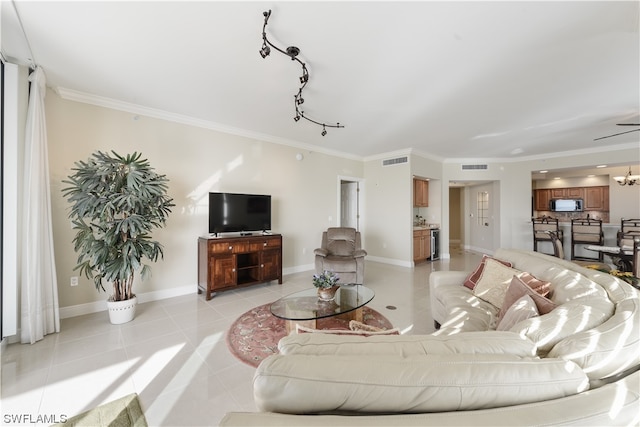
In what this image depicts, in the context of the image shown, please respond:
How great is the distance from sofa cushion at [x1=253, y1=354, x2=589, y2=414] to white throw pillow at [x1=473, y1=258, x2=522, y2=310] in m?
1.74

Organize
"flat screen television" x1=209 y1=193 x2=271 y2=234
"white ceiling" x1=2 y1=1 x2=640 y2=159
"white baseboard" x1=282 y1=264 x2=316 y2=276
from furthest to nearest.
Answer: "white baseboard" x1=282 y1=264 x2=316 y2=276
"flat screen television" x1=209 y1=193 x2=271 y2=234
"white ceiling" x1=2 y1=1 x2=640 y2=159

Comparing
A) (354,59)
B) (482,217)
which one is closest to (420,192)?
(482,217)

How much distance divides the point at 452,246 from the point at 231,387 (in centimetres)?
883

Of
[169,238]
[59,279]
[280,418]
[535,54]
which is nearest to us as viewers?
[280,418]

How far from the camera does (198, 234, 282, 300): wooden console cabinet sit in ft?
12.0

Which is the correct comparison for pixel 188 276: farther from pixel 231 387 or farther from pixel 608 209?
pixel 608 209

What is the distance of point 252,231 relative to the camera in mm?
4344

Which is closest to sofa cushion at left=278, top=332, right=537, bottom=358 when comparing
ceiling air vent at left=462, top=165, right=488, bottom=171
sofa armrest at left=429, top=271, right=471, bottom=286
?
sofa armrest at left=429, top=271, right=471, bottom=286

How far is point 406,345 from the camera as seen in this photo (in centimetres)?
90

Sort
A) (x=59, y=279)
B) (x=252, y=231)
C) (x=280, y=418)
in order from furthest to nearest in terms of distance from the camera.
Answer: (x=252, y=231), (x=59, y=279), (x=280, y=418)

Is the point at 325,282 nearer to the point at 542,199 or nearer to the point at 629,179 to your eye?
the point at 629,179

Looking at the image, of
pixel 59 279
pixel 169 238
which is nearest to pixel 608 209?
pixel 169 238

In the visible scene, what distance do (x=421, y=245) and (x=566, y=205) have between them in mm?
5578

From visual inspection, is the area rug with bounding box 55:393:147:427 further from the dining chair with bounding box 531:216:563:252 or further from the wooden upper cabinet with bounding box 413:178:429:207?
the dining chair with bounding box 531:216:563:252
